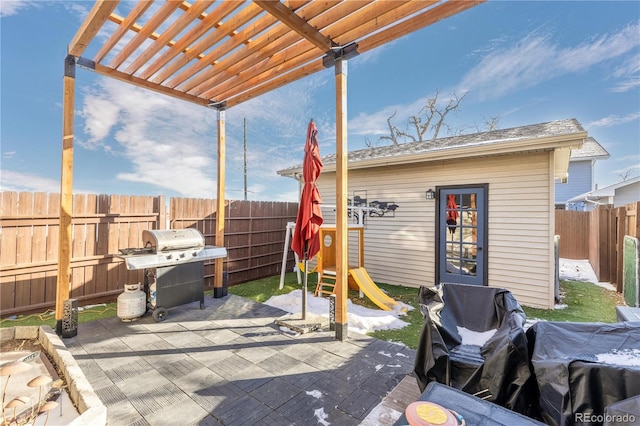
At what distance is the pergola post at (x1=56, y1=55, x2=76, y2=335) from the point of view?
327 cm

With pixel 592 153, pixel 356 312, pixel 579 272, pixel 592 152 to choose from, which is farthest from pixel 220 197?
pixel 592 152

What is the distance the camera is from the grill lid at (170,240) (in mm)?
3777

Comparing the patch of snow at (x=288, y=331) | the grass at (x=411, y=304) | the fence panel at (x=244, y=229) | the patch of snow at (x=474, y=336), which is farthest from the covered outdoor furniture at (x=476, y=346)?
the fence panel at (x=244, y=229)

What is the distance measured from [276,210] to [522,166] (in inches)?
226

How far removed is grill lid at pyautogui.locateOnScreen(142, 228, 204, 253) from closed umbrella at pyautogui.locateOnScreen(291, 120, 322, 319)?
63.9 inches

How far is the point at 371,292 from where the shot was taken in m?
5.14

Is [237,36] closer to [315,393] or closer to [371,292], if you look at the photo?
[315,393]

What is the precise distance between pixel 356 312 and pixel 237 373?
2488 millimetres

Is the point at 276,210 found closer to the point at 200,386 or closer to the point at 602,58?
the point at 200,386

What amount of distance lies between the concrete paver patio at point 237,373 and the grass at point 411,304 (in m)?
0.58

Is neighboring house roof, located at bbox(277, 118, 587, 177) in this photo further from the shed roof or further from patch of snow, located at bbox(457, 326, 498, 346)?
patch of snow, located at bbox(457, 326, 498, 346)

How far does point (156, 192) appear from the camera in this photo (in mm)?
5445

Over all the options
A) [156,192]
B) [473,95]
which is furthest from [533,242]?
[473,95]

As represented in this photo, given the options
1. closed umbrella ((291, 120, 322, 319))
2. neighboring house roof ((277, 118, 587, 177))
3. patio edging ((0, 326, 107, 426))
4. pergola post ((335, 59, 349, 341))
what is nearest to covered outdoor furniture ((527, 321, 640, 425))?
pergola post ((335, 59, 349, 341))
